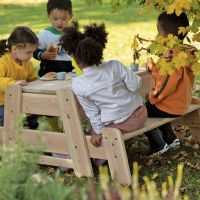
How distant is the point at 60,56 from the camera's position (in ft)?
19.4

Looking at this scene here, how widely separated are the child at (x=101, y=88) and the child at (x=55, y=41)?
1123 millimetres

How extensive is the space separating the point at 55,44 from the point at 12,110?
100 cm

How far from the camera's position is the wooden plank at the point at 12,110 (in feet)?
16.6

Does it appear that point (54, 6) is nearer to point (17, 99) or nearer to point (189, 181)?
point (17, 99)

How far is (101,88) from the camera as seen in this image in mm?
4613

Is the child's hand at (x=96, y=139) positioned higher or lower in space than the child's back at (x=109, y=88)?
lower

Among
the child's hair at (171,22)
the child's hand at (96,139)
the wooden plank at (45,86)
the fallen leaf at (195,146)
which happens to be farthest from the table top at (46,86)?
the fallen leaf at (195,146)

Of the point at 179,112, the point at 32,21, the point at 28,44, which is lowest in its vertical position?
the point at 32,21

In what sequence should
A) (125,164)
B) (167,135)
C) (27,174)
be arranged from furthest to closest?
(167,135) < (125,164) < (27,174)

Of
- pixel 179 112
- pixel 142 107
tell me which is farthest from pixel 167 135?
pixel 142 107

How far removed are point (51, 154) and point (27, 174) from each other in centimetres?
288

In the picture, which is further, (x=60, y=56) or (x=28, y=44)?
(x=60, y=56)

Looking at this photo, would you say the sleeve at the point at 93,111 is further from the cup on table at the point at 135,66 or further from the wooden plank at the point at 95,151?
the cup on table at the point at 135,66

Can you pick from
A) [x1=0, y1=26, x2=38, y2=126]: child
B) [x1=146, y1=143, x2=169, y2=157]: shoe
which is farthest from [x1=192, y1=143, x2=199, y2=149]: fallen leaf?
[x1=0, y1=26, x2=38, y2=126]: child
